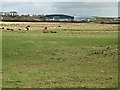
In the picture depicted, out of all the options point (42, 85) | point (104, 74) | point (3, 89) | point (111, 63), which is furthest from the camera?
point (111, 63)

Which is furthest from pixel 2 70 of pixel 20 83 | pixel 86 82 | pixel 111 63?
pixel 111 63

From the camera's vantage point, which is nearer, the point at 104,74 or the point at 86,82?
the point at 86,82

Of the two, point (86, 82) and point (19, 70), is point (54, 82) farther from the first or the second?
point (19, 70)

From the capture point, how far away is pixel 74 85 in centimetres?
1357

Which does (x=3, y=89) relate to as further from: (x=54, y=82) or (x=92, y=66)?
(x=92, y=66)

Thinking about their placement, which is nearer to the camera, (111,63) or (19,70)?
(19,70)

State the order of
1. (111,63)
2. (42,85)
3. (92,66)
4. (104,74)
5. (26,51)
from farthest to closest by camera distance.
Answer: (26,51) < (111,63) < (92,66) < (104,74) < (42,85)

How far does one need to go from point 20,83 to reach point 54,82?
55.1 inches

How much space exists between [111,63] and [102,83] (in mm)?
6813

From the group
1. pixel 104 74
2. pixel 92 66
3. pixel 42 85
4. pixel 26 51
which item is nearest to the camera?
pixel 42 85

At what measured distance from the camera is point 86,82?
47.0ft

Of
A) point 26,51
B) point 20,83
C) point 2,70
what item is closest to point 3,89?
point 20,83

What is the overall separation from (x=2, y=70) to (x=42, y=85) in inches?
177

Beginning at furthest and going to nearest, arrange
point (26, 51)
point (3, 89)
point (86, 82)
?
point (26, 51)
point (86, 82)
point (3, 89)
